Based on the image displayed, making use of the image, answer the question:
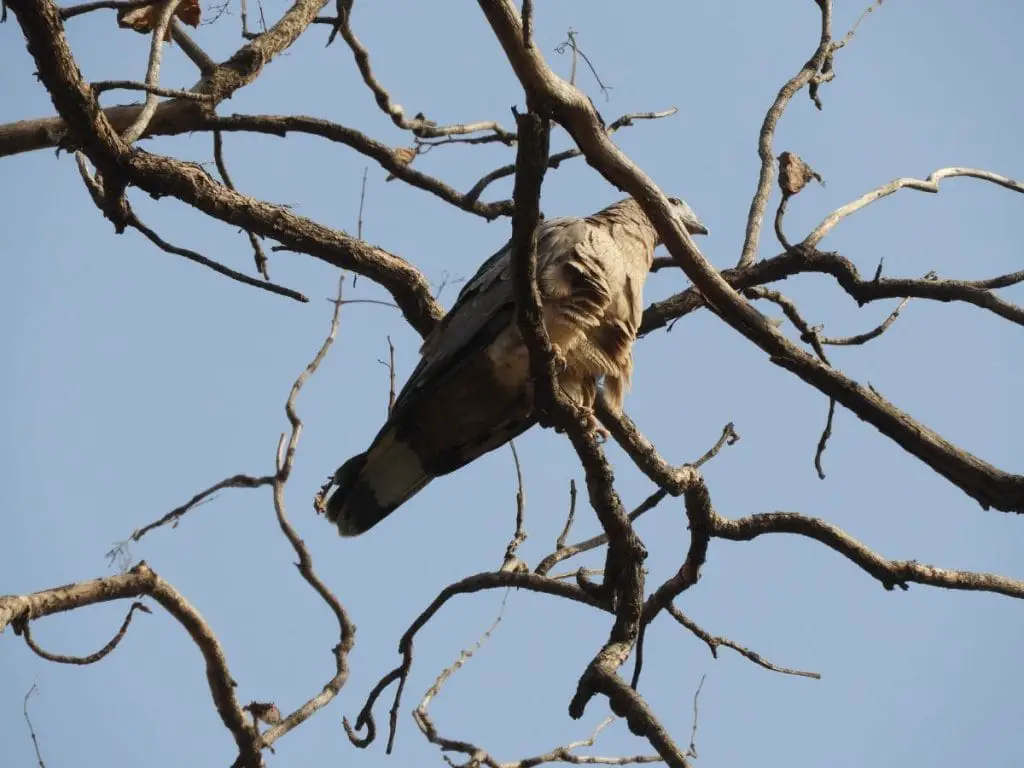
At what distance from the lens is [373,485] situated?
4.35m

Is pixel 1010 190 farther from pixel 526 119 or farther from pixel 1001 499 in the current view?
pixel 526 119

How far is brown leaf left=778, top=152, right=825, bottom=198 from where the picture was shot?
12.8ft

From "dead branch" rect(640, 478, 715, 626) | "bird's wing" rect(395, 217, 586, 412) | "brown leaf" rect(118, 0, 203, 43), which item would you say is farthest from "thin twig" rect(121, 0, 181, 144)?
"dead branch" rect(640, 478, 715, 626)

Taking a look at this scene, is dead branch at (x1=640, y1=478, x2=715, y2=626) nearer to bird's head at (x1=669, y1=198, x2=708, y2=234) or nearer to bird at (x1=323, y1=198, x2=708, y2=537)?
bird at (x1=323, y1=198, x2=708, y2=537)

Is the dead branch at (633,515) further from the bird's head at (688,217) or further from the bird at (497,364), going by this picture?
the bird's head at (688,217)

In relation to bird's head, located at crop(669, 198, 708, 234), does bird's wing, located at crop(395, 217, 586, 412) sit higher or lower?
lower

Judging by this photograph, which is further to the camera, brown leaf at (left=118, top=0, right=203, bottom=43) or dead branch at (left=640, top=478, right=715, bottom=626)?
brown leaf at (left=118, top=0, right=203, bottom=43)

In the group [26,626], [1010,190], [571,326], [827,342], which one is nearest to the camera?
[26,626]

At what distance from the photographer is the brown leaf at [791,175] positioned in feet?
12.8

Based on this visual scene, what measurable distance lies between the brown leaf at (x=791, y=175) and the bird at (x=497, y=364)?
2.02 ft

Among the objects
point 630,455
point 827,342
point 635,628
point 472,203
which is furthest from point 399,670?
point 827,342

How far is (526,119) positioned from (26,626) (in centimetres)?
231

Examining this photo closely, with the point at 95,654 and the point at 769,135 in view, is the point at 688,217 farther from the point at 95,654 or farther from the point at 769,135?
the point at 95,654

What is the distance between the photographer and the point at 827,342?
4336 millimetres
